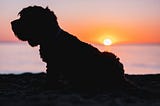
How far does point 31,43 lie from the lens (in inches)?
347

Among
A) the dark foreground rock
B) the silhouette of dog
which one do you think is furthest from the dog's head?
the dark foreground rock

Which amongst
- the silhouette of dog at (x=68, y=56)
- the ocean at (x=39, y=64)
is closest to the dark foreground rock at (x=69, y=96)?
the silhouette of dog at (x=68, y=56)

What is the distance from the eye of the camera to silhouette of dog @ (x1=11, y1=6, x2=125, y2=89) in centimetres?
838

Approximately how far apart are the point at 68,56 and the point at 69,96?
122 cm

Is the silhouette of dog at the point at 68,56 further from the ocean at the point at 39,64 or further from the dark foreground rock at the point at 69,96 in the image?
the ocean at the point at 39,64

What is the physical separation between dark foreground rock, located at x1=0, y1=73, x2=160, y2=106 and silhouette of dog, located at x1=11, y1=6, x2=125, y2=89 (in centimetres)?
32

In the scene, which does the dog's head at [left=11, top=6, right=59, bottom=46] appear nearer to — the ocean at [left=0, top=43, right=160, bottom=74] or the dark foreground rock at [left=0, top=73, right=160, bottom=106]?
the dark foreground rock at [left=0, top=73, right=160, bottom=106]

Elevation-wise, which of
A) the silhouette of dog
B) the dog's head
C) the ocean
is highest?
the ocean

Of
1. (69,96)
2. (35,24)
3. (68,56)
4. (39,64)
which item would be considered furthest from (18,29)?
(39,64)

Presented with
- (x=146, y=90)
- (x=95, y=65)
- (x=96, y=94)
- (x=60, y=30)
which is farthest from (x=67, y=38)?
(x=146, y=90)

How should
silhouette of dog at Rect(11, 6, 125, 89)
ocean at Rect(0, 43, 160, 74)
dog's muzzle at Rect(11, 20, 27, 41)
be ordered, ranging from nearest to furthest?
silhouette of dog at Rect(11, 6, 125, 89)
dog's muzzle at Rect(11, 20, 27, 41)
ocean at Rect(0, 43, 160, 74)

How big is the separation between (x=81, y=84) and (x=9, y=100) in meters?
1.79

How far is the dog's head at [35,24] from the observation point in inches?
332

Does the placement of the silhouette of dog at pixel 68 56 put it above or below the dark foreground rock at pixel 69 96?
above
